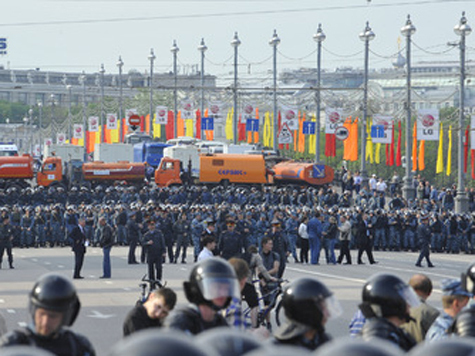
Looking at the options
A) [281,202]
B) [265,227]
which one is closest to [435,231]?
[265,227]

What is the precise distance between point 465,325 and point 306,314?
951mm

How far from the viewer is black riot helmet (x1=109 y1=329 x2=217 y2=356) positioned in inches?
152

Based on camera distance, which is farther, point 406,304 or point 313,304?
point 406,304

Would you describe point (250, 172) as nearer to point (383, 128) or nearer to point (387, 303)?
point (383, 128)

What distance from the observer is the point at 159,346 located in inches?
153

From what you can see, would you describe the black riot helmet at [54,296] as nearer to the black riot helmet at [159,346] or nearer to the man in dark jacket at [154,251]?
the black riot helmet at [159,346]

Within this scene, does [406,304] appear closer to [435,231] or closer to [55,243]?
[435,231]

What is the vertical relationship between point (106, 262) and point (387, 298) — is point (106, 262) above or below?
below

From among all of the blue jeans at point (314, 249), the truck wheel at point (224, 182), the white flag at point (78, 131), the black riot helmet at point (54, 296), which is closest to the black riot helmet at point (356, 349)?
the black riot helmet at point (54, 296)

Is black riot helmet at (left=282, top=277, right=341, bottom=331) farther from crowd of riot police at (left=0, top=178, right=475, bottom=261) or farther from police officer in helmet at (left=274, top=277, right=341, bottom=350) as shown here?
crowd of riot police at (left=0, top=178, right=475, bottom=261)

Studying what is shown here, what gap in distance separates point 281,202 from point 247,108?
2909 centimetres

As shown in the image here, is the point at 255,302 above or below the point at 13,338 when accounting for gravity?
below

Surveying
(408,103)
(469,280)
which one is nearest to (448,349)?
(469,280)

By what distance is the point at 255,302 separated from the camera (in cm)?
1515
